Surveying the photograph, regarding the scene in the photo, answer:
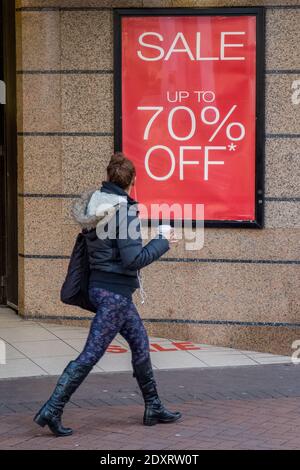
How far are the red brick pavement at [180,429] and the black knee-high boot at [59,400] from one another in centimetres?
10

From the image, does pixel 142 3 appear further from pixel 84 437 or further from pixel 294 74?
pixel 84 437

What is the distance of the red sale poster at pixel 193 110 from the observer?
961 cm

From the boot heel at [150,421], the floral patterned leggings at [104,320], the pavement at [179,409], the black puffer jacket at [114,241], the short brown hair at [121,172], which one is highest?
the short brown hair at [121,172]

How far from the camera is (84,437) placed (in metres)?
6.82

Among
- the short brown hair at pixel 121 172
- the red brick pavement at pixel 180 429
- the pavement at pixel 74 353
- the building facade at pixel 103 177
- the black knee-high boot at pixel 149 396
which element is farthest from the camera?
the building facade at pixel 103 177

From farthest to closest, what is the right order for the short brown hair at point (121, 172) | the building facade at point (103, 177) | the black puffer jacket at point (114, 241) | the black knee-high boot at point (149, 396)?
1. the building facade at point (103, 177)
2. the black knee-high boot at point (149, 396)
3. the short brown hair at point (121, 172)
4. the black puffer jacket at point (114, 241)

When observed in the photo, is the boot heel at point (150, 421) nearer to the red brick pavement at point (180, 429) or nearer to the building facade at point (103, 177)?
the red brick pavement at point (180, 429)

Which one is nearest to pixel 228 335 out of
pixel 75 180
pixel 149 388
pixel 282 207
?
pixel 282 207

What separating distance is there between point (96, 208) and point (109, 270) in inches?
16.3

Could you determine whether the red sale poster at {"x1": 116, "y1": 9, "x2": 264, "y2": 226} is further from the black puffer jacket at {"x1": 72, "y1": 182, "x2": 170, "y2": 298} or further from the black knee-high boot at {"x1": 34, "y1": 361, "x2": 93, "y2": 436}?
the black knee-high boot at {"x1": 34, "y1": 361, "x2": 93, "y2": 436}

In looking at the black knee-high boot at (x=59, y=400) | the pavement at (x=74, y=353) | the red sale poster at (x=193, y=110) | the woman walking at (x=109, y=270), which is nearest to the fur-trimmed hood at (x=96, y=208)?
the woman walking at (x=109, y=270)

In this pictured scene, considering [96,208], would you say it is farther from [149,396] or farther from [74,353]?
[74,353]

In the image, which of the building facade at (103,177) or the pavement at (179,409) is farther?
the building facade at (103,177)

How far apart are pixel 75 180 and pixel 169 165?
36.1 inches
